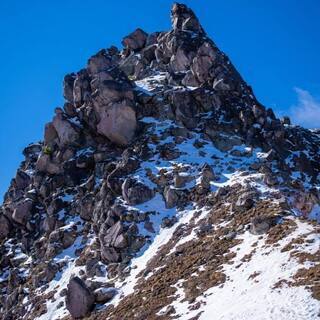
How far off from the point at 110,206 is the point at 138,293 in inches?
→ 678

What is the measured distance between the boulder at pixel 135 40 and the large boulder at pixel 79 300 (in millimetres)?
58576

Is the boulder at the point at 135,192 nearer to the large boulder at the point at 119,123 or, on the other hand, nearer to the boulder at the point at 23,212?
the large boulder at the point at 119,123

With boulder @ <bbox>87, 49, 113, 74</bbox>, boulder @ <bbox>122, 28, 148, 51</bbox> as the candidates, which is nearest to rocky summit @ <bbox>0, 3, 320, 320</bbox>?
boulder @ <bbox>87, 49, 113, 74</bbox>

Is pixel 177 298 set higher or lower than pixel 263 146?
lower

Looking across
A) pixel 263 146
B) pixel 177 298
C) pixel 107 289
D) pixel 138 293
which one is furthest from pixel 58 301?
pixel 263 146

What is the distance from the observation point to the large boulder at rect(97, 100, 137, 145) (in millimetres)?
69938

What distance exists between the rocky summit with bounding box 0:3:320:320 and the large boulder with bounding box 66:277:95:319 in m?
0.11

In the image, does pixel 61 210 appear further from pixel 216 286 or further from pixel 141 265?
pixel 216 286

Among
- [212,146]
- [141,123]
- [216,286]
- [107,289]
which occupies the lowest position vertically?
[216,286]

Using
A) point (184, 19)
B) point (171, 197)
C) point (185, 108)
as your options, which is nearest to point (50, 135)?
point (185, 108)

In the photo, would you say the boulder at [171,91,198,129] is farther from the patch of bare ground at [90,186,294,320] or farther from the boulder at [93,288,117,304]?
the boulder at [93,288,117,304]

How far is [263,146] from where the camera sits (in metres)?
66.1

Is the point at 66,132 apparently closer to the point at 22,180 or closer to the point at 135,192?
the point at 22,180

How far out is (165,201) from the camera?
56.7m
